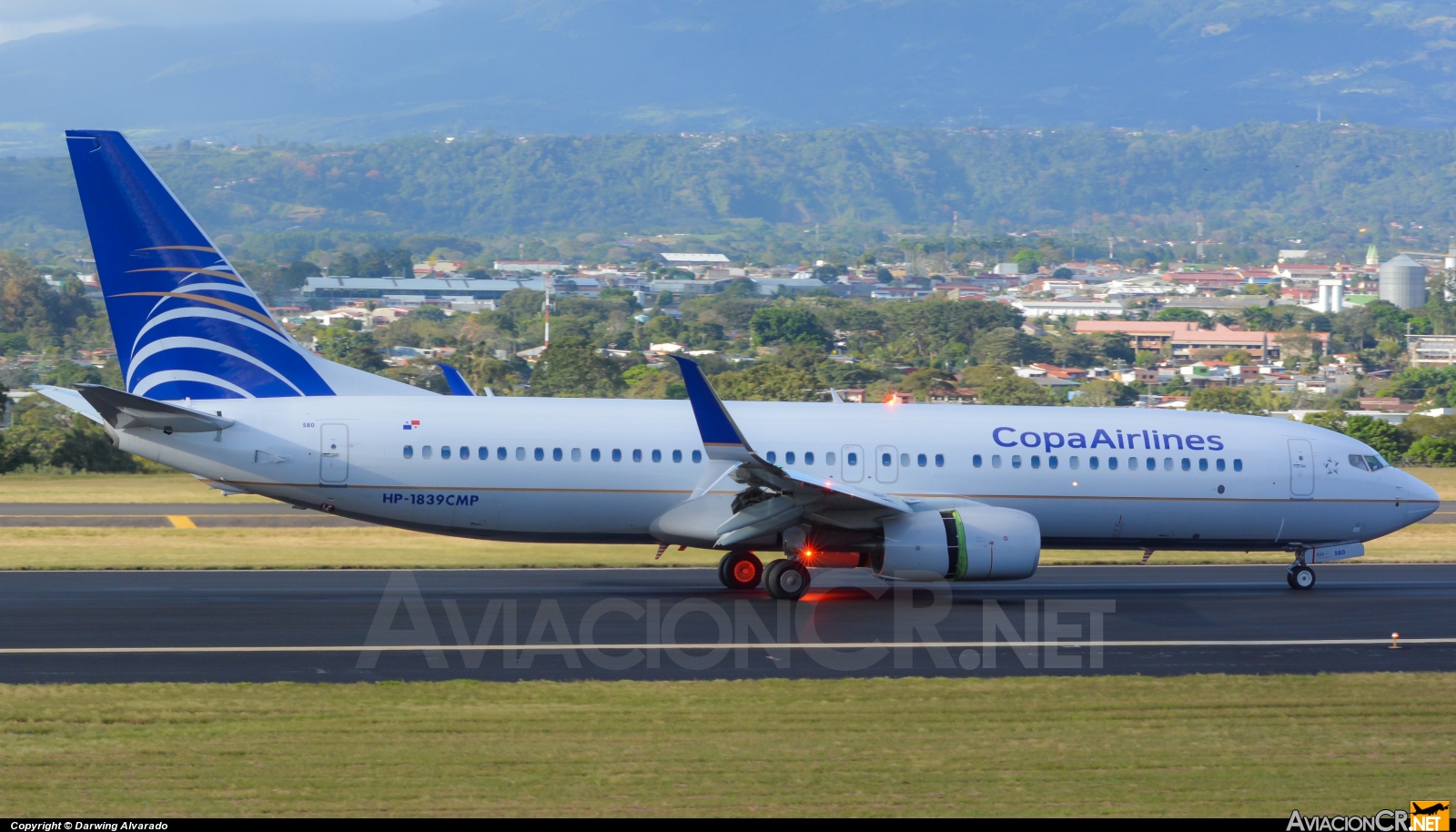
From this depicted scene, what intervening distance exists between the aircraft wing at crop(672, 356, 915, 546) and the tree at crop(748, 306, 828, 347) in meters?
105

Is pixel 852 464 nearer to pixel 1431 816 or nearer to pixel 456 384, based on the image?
pixel 456 384

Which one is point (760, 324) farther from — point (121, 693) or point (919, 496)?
point (121, 693)

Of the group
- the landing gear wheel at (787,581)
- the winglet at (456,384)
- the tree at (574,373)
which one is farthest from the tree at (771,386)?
the landing gear wheel at (787,581)

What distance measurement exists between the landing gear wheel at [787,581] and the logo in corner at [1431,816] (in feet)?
39.2

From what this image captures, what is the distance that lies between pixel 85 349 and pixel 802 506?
376 feet

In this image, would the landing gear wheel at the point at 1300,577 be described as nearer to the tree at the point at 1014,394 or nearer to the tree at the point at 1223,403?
the tree at the point at 1014,394

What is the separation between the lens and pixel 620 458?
24.1 meters

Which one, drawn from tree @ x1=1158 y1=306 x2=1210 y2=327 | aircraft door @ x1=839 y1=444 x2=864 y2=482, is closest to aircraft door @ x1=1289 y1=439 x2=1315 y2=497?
aircraft door @ x1=839 y1=444 x2=864 y2=482

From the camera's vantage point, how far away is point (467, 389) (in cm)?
2766

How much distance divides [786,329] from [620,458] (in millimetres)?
110586

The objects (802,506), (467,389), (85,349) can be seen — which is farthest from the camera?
(85,349)

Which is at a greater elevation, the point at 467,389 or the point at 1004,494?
the point at 467,389

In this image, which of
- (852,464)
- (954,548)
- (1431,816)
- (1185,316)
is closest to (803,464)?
(852,464)
